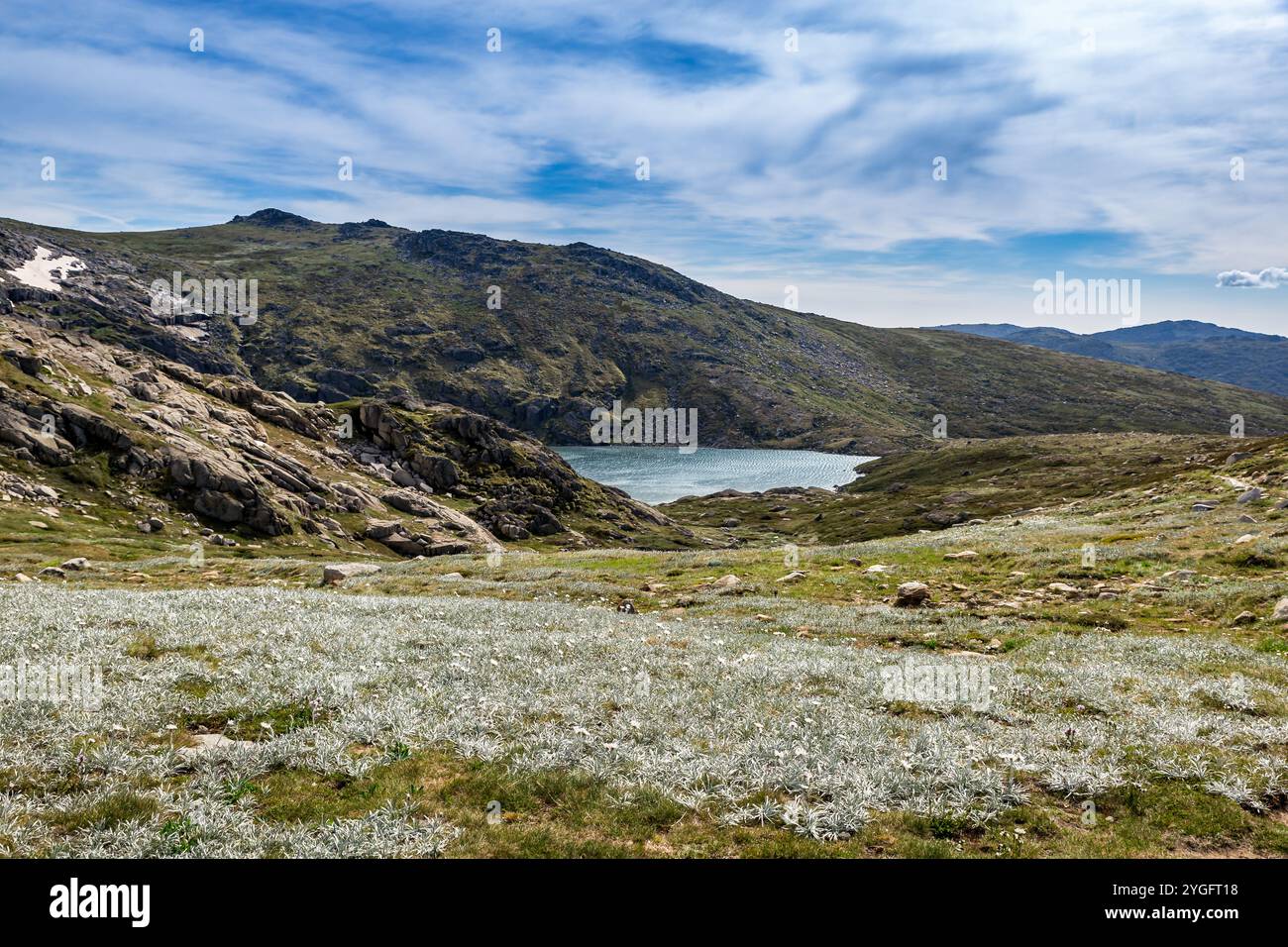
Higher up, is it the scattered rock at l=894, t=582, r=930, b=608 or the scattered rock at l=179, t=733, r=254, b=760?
the scattered rock at l=179, t=733, r=254, b=760

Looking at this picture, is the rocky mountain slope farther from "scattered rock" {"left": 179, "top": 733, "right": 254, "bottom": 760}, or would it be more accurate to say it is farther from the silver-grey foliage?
"scattered rock" {"left": 179, "top": 733, "right": 254, "bottom": 760}

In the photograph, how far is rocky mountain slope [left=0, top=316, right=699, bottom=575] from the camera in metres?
80.2

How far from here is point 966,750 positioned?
10.8 m

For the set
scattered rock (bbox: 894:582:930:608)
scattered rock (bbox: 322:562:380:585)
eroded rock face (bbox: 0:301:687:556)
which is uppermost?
eroded rock face (bbox: 0:301:687:556)

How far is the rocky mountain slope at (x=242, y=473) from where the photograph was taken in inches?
3159

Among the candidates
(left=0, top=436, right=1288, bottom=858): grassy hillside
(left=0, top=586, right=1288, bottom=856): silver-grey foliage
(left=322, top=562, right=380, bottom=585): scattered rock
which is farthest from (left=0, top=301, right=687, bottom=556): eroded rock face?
(left=0, top=586, right=1288, bottom=856): silver-grey foliage

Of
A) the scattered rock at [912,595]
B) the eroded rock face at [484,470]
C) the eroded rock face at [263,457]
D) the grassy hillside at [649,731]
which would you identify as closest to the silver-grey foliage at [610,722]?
the grassy hillside at [649,731]

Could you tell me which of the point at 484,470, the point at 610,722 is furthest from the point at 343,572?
the point at 484,470

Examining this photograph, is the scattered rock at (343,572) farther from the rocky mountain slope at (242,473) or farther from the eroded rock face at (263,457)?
the eroded rock face at (263,457)

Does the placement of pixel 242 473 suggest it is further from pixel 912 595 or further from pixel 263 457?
pixel 912 595

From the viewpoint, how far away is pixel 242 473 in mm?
93875
